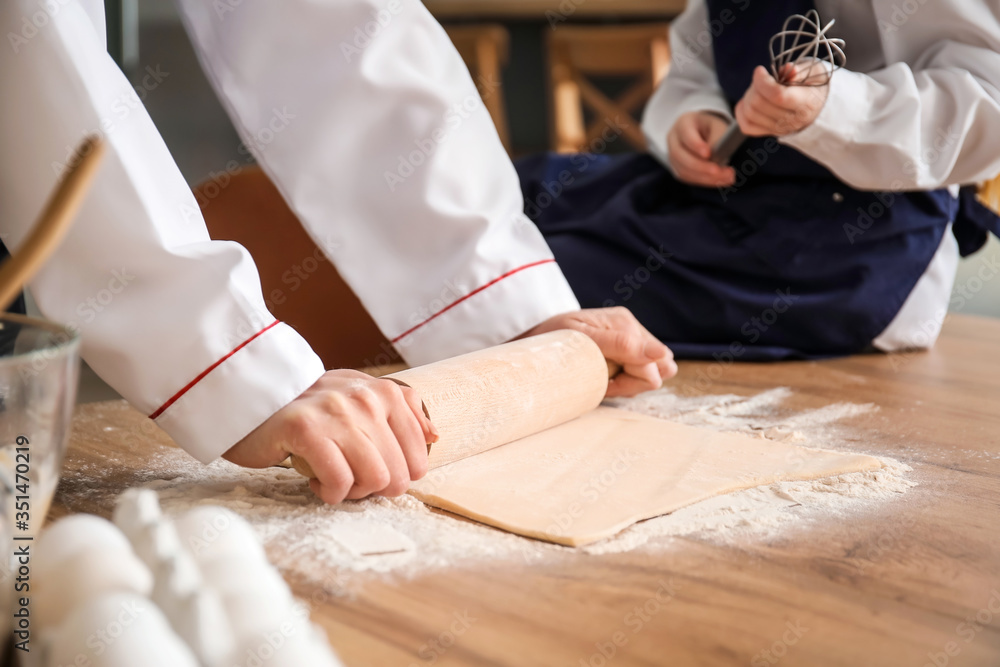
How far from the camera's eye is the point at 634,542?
0.60 metres

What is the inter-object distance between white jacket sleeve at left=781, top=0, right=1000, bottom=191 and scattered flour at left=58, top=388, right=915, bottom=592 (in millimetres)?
536

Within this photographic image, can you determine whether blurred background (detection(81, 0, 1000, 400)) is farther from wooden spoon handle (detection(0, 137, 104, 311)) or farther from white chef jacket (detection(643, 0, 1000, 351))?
wooden spoon handle (detection(0, 137, 104, 311))

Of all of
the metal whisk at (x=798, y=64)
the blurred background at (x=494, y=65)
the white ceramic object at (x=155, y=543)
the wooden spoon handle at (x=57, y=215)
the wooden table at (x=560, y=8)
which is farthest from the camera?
the wooden table at (x=560, y=8)

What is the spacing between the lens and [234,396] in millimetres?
647

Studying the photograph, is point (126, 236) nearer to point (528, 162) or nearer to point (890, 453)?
point (890, 453)

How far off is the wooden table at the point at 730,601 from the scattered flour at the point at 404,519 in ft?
0.06

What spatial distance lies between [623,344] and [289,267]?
551mm

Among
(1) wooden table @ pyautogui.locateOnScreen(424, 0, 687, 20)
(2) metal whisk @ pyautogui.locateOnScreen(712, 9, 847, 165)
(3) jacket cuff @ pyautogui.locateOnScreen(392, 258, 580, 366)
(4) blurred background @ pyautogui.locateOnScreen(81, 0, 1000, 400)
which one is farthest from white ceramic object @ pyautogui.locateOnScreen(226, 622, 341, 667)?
(1) wooden table @ pyautogui.locateOnScreen(424, 0, 687, 20)

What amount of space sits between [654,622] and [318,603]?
0.62ft

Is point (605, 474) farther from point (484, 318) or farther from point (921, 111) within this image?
point (921, 111)

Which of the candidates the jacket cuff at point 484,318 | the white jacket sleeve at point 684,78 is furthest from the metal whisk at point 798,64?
the jacket cuff at point 484,318

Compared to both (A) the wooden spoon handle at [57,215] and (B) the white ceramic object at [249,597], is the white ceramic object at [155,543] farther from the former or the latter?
(A) the wooden spoon handle at [57,215]

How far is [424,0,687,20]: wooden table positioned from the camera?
4371 mm

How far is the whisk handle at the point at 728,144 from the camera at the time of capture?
127cm
